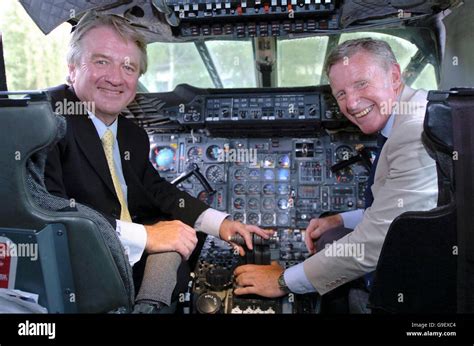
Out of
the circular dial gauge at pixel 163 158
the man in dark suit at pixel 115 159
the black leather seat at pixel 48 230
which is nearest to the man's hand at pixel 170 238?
the man in dark suit at pixel 115 159

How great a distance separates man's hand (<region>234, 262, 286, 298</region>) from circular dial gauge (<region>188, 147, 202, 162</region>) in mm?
1856

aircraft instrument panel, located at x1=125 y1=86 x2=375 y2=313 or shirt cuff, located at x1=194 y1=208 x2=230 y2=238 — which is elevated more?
aircraft instrument panel, located at x1=125 y1=86 x2=375 y2=313

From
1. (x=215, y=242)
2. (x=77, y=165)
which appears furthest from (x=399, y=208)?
(x=215, y=242)

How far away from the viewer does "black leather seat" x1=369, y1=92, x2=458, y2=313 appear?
1.09 metres

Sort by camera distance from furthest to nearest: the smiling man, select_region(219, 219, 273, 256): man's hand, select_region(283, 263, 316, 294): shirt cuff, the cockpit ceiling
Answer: the cockpit ceiling → select_region(219, 219, 273, 256): man's hand → select_region(283, 263, 316, 294): shirt cuff → the smiling man

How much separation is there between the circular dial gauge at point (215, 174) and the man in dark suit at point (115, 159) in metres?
1.48

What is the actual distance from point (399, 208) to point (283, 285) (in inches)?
22.2

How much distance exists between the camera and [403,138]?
1482mm

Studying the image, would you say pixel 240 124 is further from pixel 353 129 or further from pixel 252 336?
pixel 252 336

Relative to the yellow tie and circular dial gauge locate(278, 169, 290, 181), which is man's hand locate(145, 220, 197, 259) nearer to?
the yellow tie

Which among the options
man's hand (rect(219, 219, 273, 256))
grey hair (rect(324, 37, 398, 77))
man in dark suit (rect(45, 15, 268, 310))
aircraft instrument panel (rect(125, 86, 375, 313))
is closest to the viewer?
man in dark suit (rect(45, 15, 268, 310))

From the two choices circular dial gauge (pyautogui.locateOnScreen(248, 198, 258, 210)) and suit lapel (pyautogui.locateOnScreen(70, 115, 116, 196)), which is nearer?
suit lapel (pyautogui.locateOnScreen(70, 115, 116, 196))

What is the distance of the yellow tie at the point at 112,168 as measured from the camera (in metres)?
1.72

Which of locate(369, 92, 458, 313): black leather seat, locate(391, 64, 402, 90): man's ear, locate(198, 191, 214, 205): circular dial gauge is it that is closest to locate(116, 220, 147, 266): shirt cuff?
locate(369, 92, 458, 313): black leather seat
